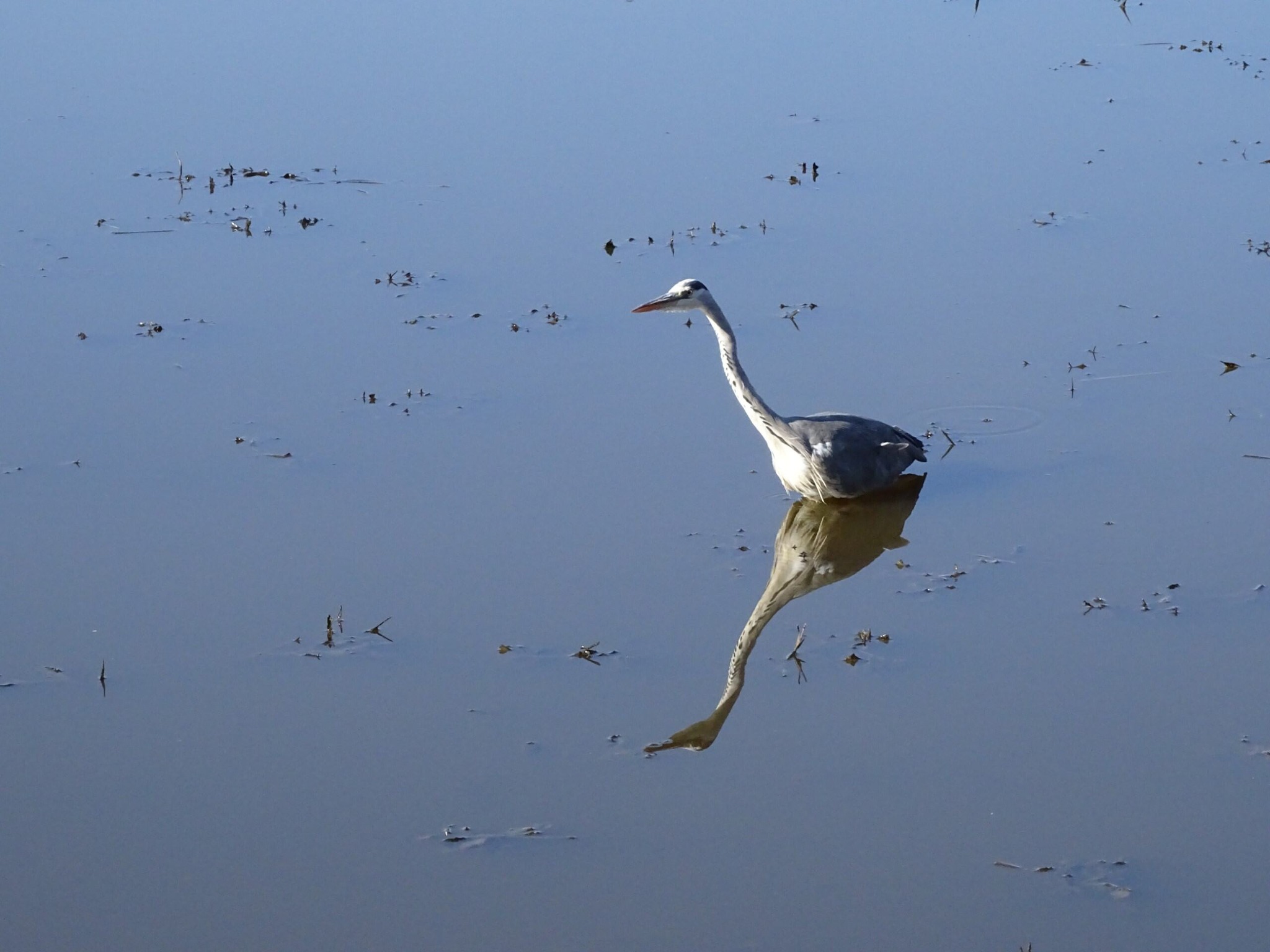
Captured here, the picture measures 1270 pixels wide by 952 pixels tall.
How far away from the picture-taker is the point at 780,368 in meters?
10.6

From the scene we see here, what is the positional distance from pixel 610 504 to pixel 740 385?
3.14 feet

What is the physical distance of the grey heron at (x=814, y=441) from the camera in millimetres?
9047

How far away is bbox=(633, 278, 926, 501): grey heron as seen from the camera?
9.05 metres

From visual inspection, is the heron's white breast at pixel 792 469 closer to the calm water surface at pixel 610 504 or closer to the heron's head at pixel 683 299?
the calm water surface at pixel 610 504

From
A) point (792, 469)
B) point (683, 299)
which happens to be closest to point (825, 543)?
point (792, 469)

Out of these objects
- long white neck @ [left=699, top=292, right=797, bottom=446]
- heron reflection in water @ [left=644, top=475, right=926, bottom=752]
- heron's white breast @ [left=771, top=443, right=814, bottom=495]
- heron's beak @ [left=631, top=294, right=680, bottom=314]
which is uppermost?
heron's beak @ [left=631, top=294, right=680, bottom=314]

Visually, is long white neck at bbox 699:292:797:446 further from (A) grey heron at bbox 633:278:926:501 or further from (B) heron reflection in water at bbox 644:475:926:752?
(B) heron reflection in water at bbox 644:475:926:752

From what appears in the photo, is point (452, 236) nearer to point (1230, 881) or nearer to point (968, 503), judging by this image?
point (968, 503)

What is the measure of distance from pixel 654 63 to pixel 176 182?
5027 millimetres

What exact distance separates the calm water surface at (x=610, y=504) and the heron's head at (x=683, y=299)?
0.85m

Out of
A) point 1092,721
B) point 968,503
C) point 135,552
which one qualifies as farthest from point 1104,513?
point 135,552

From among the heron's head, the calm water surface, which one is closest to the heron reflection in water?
the calm water surface

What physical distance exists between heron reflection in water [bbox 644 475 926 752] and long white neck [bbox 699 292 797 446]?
0.50 metres

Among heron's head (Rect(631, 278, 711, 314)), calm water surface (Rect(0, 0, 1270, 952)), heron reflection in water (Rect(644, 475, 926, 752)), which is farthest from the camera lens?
heron's head (Rect(631, 278, 711, 314))
